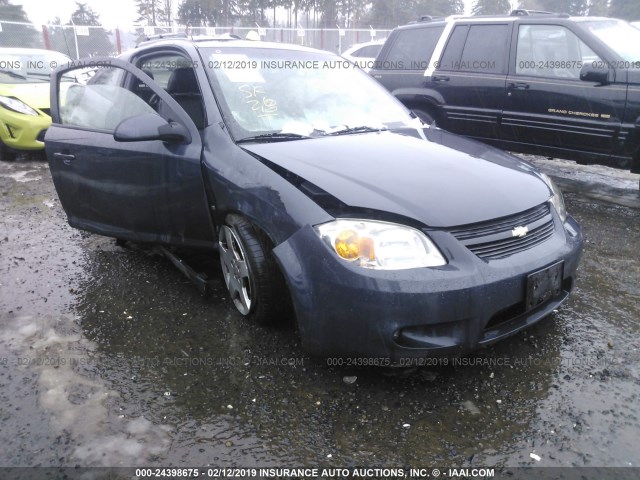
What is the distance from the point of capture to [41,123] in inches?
283

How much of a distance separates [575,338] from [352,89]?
2.14 meters

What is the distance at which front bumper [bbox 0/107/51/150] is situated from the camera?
23.4ft

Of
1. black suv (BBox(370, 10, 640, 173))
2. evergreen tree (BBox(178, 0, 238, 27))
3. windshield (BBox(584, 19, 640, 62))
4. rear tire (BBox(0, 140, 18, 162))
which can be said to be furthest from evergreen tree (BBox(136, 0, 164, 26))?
windshield (BBox(584, 19, 640, 62))

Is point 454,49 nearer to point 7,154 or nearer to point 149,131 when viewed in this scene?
point 149,131

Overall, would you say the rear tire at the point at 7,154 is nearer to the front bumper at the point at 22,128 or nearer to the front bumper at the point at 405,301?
the front bumper at the point at 22,128

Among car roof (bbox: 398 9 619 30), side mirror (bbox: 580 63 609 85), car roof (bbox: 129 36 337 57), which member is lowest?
side mirror (bbox: 580 63 609 85)

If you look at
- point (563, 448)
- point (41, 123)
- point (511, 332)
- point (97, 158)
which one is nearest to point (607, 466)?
point (563, 448)

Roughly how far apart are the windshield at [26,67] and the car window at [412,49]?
5.15 m

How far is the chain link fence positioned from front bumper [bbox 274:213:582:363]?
1478cm

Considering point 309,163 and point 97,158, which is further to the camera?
point 97,158

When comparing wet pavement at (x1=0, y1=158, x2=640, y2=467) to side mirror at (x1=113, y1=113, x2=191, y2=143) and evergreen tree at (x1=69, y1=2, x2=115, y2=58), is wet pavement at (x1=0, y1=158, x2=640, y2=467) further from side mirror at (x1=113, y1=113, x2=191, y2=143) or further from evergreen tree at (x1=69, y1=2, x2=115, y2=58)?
evergreen tree at (x1=69, y1=2, x2=115, y2=58)

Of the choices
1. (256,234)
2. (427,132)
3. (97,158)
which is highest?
(427,132)

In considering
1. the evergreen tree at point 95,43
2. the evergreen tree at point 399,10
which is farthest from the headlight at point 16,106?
the evergreen tree at point 399,10

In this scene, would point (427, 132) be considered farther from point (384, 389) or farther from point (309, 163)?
point (384, 389)
